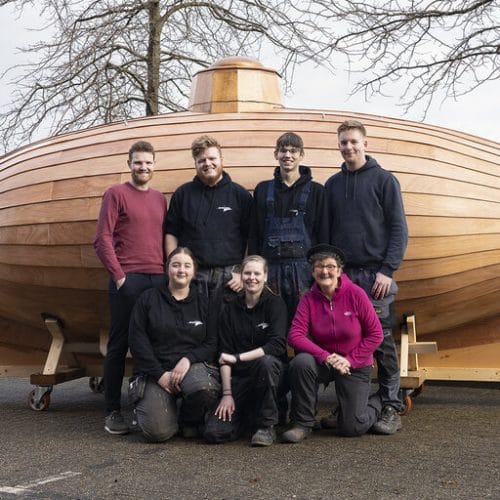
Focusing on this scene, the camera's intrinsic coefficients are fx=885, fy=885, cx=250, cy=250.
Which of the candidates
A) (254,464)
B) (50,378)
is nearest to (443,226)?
(254,464)

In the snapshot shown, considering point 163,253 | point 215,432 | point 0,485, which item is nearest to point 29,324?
point 163,253

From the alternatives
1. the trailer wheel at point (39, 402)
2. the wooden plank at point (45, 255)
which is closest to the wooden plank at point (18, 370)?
the trailer wheel at point (39, 402)

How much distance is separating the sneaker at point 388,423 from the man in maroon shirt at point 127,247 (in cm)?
148

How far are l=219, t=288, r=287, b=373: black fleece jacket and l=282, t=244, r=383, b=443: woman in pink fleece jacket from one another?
3.2 inches

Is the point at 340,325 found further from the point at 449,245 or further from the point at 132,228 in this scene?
the point at 132,228

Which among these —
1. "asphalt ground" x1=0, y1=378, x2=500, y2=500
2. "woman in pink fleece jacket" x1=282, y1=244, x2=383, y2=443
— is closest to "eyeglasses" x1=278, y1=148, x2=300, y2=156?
"woman in pink fleece jacket" x1=282, y1=244, x2=383, y2=443

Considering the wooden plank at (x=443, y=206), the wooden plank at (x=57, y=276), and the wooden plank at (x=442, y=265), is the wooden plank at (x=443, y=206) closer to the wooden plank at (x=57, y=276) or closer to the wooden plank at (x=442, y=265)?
the wooden plank at (x=442, y=265)

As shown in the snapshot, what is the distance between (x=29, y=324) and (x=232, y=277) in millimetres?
2217

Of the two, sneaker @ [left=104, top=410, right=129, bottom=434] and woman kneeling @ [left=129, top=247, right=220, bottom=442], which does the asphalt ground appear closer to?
sneaker @ [left=104, top=410, right=129, bottom=434]

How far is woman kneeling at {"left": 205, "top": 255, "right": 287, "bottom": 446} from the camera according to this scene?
489 centimetres

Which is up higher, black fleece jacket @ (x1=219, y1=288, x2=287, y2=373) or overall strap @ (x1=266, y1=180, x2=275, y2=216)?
overall strap @ (x1=266, y1=180, x2=275, y2=216)

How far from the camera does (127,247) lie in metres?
5.27

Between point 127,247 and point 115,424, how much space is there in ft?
3.47

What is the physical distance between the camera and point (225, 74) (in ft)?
22.5
